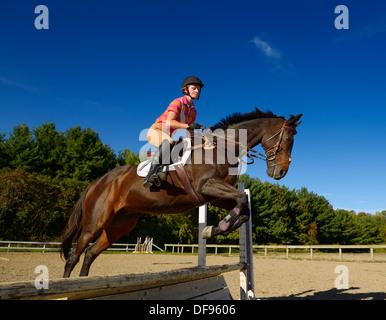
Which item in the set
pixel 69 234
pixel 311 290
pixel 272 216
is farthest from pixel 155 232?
pixel 69 234

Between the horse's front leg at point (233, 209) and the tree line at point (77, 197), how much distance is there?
2040cm

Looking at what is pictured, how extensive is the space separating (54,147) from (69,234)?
2947cm

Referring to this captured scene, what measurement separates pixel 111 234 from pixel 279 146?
3.00 metres

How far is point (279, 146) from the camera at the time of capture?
4086mm

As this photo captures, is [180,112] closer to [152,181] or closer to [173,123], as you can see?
[173,123]

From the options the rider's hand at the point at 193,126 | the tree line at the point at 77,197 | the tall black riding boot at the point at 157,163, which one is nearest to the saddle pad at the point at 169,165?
the tall black riding boot at the point at 157,163

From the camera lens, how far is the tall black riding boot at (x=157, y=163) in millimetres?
3811

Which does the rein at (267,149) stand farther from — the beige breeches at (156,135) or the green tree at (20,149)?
the green tree at (20,149)

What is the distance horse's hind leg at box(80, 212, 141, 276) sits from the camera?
14.2 feet

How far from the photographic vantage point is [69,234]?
4.50 metres

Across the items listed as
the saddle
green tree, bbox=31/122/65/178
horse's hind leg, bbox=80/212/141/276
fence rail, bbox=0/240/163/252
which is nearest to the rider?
the saddle

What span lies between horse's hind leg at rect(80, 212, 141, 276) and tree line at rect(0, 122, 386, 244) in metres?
18.5
